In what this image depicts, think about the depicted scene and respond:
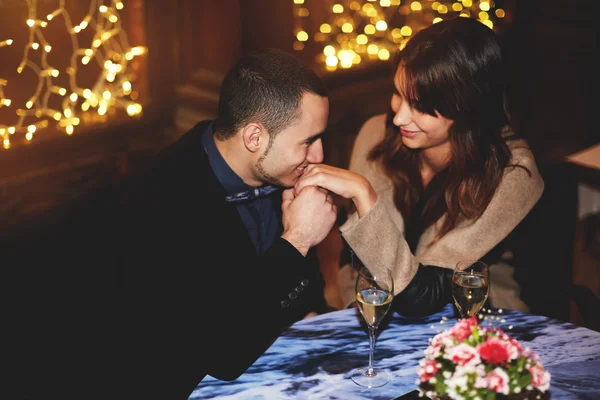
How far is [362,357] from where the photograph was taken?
1.74 metres

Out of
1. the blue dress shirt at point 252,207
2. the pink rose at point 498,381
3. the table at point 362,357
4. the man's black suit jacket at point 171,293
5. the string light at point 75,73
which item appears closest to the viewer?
the pink rose at point 498,381

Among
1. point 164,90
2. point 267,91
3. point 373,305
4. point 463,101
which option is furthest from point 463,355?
point 164,90

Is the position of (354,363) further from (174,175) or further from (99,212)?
(99,212)

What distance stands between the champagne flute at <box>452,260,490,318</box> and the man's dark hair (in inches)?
26.7

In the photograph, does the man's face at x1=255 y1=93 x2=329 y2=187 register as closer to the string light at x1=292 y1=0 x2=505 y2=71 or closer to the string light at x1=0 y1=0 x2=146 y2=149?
the string light at x1=0 y1=0 x2=146 y2=149

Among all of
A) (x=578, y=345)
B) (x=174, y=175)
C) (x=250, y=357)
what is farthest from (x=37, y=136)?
(x=578, y=345)

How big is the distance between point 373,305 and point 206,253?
2.01 feet

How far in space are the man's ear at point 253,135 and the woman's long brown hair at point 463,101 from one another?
1.78ft

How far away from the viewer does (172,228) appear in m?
1.98

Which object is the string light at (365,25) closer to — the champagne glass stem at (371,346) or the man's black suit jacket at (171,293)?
the man's black suit jacket at (171,293)

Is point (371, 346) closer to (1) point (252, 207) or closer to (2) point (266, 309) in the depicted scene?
(2) point (266, 309)

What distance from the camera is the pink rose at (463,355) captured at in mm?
1218

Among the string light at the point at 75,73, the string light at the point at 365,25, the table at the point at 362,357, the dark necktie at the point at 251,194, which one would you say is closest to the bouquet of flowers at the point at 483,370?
the table at the point at 362,357

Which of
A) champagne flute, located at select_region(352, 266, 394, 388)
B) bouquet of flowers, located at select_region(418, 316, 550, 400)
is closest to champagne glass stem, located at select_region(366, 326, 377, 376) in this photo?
champagne flute, located at select_region(352, 266, 394, 388)
